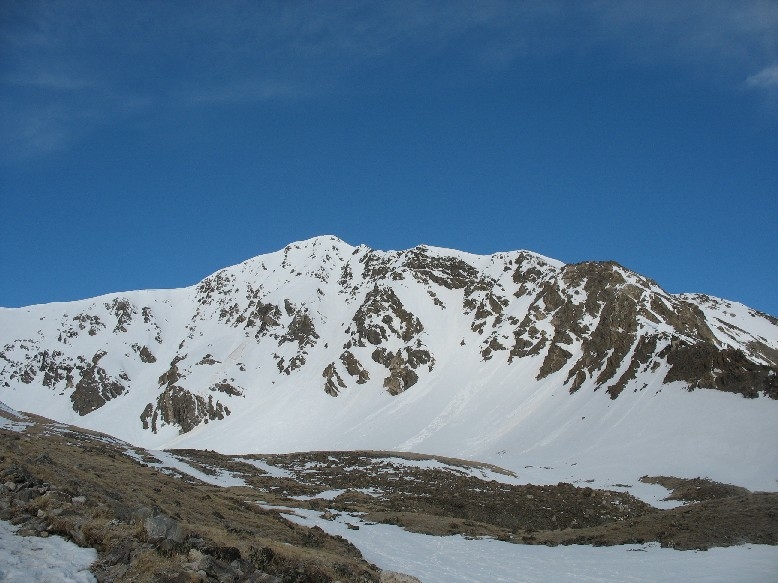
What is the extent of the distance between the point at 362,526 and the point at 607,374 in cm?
7652

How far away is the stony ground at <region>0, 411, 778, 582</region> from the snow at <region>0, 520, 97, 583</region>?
296 millimetres

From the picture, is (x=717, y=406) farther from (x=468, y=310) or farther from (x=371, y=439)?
(x=468, y=310)

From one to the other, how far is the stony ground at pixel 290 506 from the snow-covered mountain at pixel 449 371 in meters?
17.3

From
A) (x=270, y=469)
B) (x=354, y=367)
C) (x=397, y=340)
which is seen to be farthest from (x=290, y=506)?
(x=397, y=340)

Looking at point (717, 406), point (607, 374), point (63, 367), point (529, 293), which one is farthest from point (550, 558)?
point (63, 367)

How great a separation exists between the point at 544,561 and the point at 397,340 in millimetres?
124664

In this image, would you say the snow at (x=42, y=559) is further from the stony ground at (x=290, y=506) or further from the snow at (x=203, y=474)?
the snow at (x=203, y=474)

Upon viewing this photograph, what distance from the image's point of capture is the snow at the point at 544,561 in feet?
66.0

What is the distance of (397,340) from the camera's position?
149m

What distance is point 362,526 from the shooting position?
99.9 ft

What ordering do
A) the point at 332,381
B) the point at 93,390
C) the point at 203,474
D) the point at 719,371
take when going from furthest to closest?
the point at 93,390
the point at 332,381
the point at 719,371
the point at 203,474

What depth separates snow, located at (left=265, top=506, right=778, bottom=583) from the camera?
2013 centimetres

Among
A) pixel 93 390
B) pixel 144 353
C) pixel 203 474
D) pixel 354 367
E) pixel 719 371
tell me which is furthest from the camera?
pixel 144 353

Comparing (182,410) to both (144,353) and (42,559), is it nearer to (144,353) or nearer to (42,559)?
(144,353)
